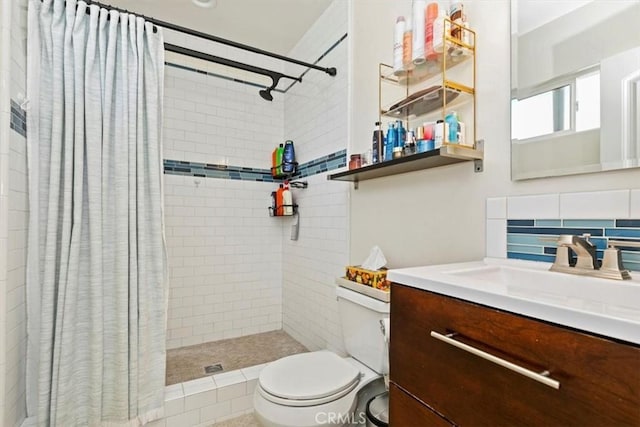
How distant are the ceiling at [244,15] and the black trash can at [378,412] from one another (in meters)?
2.33

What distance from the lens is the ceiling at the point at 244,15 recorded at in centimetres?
216

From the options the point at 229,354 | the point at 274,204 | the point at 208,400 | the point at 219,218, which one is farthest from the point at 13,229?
the point at 274,204

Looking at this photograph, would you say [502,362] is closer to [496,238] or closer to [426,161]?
[496,238]

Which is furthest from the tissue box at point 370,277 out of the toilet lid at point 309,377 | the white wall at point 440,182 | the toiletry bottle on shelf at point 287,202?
the toiletry bottle on shelf at point 287,202

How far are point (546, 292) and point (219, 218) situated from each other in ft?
7.60

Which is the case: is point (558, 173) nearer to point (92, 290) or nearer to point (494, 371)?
point (494, 371)

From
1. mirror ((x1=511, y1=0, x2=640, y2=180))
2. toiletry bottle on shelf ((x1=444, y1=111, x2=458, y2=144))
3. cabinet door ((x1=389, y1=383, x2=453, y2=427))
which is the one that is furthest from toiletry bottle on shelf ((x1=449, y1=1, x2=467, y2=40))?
cabinet door ((x1=389, y1=383, x2=453, y2=427))

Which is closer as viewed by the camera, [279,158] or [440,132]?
[440,132]

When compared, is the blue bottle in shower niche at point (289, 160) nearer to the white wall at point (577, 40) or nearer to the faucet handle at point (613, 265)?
the white wall at point (577, 40)

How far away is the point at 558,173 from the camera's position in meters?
0.98

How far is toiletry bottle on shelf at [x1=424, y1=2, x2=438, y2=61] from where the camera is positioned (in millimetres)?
1271

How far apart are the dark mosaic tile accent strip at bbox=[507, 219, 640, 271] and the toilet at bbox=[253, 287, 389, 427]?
0.53 metres

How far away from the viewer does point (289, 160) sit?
257 centimetres

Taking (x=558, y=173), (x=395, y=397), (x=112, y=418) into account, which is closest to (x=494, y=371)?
(x=395, y=397)
